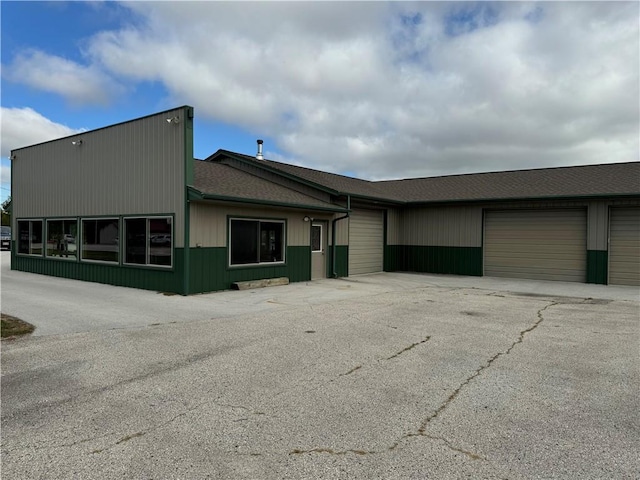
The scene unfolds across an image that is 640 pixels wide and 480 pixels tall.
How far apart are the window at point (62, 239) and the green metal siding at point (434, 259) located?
11464mm

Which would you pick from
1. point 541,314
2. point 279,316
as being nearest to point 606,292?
point 541,314

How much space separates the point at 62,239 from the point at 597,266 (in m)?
17.8

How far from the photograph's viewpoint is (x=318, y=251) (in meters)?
14.8

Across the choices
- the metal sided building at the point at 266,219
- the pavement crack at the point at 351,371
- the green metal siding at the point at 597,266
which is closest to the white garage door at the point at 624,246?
the metal sided building at the point at 266,219

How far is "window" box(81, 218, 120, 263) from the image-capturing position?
12.5 metres

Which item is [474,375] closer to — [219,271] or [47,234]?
[219,271]

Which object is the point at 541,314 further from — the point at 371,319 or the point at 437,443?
the point at 437,443

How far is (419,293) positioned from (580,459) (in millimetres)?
8764

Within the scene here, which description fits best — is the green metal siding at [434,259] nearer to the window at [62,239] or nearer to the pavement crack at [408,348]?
the pavement crack at [408,348]

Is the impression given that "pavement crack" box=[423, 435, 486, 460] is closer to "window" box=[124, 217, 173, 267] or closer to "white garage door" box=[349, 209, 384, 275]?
"window" box=[124, 217, 173, 267]

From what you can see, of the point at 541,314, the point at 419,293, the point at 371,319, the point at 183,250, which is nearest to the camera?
the point at 371,319

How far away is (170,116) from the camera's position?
11.0m

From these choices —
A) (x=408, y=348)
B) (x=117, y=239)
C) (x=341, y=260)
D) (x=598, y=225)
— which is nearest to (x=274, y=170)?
(x=341, y=260)

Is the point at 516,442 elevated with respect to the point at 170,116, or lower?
lower
